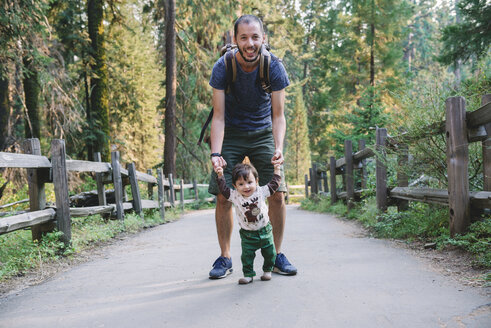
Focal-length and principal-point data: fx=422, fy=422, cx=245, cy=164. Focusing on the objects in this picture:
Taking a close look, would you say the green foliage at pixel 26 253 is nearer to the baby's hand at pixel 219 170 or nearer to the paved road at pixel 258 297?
the paved road at pixel 258 297

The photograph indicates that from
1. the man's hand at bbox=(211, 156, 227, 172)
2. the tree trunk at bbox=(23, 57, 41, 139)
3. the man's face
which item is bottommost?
the man's hand at bbox=(211, 156, 227, 172)

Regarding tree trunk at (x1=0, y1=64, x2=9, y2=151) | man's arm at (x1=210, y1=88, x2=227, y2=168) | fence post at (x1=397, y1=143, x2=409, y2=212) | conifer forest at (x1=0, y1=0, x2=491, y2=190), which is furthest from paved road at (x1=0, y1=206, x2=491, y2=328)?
tree trunk at (x1=0, y1=64, x2=9, y2=151)

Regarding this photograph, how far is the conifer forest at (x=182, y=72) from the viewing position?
686 centimetres

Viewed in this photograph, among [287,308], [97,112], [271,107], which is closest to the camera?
[287,308]

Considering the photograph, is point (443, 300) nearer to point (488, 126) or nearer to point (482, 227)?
point (482, 227)

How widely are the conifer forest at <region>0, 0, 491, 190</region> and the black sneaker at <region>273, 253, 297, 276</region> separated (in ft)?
7.45

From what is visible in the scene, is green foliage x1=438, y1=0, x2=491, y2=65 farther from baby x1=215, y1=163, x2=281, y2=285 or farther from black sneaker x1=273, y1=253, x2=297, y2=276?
baby x1=215, y1=163, x2=281, y2=285

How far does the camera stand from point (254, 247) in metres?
3.11

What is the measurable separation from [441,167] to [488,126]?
0.95 m

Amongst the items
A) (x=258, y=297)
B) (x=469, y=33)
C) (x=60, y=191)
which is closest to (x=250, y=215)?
(x=258, y=297)

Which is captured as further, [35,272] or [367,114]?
[367,114]

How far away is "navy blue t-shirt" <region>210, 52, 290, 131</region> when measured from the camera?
338cm

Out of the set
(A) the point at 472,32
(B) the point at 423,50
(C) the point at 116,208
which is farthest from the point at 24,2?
(B) the point at 423,50

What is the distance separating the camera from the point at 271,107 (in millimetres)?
3578
